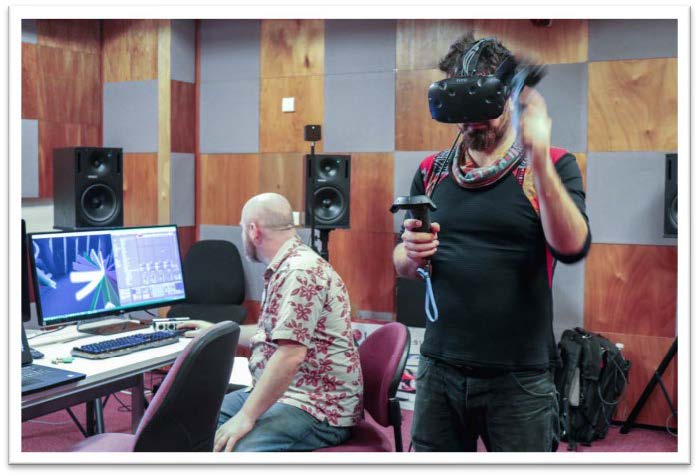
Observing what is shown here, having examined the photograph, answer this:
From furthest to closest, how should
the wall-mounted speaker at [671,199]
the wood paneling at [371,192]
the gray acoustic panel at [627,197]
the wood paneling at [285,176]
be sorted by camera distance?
the wood paneling at [285,176]
the wood paneling at [371,192]
the gray acoustic panel at [627,197]
the wall-mounted speaker at [671,199]

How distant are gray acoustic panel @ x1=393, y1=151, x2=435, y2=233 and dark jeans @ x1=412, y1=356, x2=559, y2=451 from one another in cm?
287

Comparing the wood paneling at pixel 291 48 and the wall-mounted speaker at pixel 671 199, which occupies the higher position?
the wood paneling at pixel 291 48

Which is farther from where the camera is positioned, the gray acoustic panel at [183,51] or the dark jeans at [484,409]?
the gray acoustic panel at [183,51]

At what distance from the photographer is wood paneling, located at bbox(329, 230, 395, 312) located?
15.2 ft

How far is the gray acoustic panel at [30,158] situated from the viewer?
460cm

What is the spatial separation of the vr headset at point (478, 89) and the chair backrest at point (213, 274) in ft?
10.8

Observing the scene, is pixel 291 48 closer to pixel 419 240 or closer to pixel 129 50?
pixel 129 50

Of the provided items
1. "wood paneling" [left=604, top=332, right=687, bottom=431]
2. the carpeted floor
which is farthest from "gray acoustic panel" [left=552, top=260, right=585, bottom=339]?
the carpeted floor

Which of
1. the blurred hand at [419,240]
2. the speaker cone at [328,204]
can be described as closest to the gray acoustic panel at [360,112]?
the speaker cone at [328,204]

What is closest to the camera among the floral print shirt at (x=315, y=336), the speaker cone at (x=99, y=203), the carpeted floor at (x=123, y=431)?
the floral print shirt at (x=315, y=336)

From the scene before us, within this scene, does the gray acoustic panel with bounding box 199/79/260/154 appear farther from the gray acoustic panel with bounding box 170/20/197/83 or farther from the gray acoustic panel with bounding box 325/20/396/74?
the gray acoustic panel with bounding box 325/20/396/74

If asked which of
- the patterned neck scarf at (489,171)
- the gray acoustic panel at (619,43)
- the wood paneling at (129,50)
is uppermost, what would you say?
the wood paneling at (129,50)

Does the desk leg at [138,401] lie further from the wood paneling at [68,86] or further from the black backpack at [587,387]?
the wood paneling at [68,86]

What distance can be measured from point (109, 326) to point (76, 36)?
2.79 m
